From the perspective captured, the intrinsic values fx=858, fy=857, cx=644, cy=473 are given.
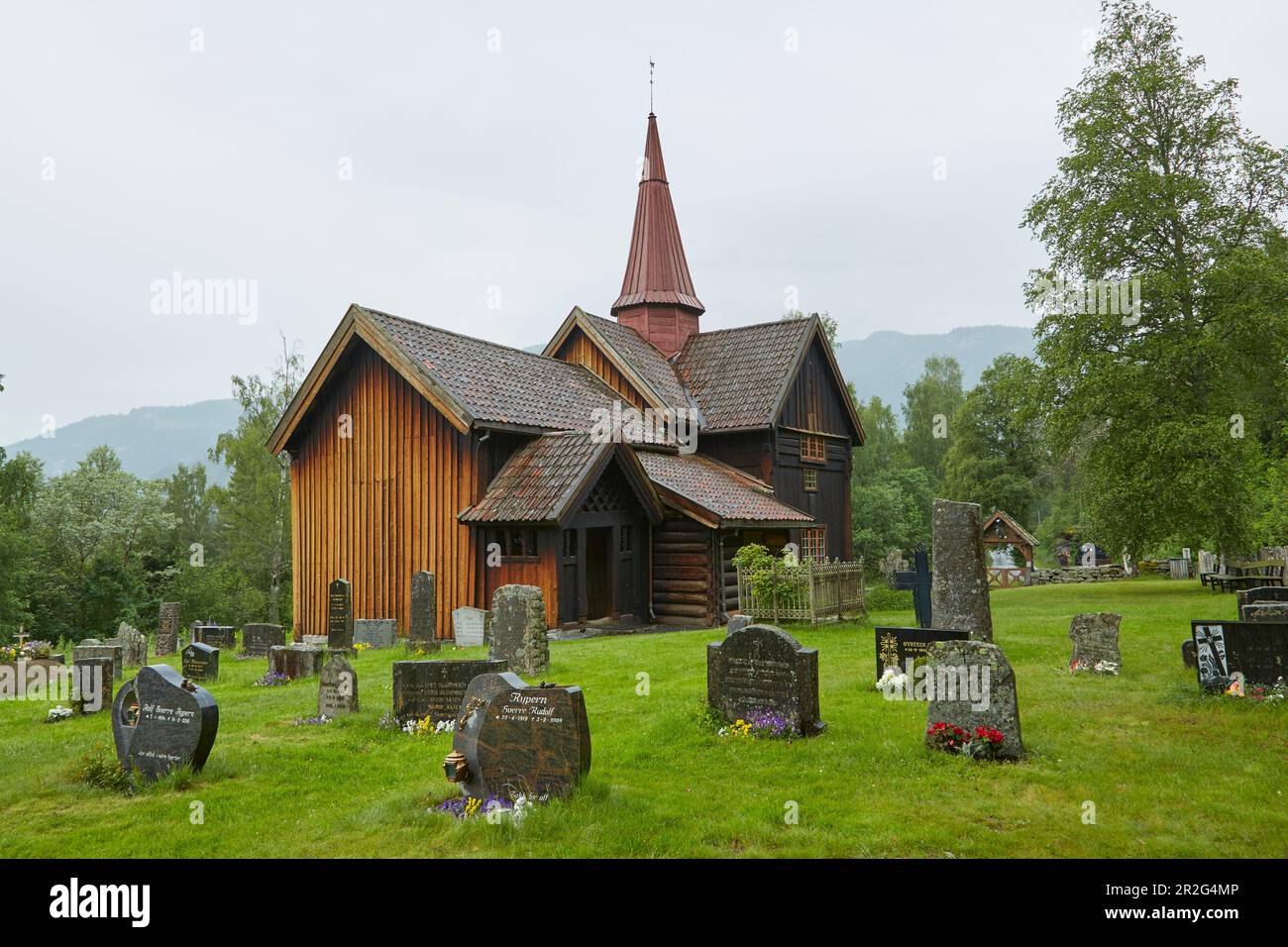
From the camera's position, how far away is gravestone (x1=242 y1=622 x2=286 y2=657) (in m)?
18.5

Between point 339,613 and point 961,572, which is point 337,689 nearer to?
point 339,613

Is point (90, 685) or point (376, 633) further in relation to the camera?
point (376, 633)

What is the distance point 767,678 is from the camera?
9.29 m

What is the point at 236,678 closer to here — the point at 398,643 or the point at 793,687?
the point at 398,643

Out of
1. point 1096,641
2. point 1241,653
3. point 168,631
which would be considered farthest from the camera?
point 168,631

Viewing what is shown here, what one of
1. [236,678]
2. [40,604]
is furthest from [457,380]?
[40,604]

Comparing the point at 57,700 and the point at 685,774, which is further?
the point at 57,700

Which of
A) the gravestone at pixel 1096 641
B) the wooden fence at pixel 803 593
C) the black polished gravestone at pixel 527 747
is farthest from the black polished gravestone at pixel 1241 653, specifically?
the wooden fence at pixel 803 593

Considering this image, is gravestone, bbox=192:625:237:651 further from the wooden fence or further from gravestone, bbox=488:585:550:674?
the wooden fence

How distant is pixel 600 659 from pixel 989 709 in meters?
7.69

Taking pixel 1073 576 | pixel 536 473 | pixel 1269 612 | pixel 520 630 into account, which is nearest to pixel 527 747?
pixel 520 630

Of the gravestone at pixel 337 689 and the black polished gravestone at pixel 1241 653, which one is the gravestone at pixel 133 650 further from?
the black polished gravestone at pixel 1241 653

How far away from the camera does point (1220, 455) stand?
21969 mm

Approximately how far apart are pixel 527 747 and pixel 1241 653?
8727 millimetres
